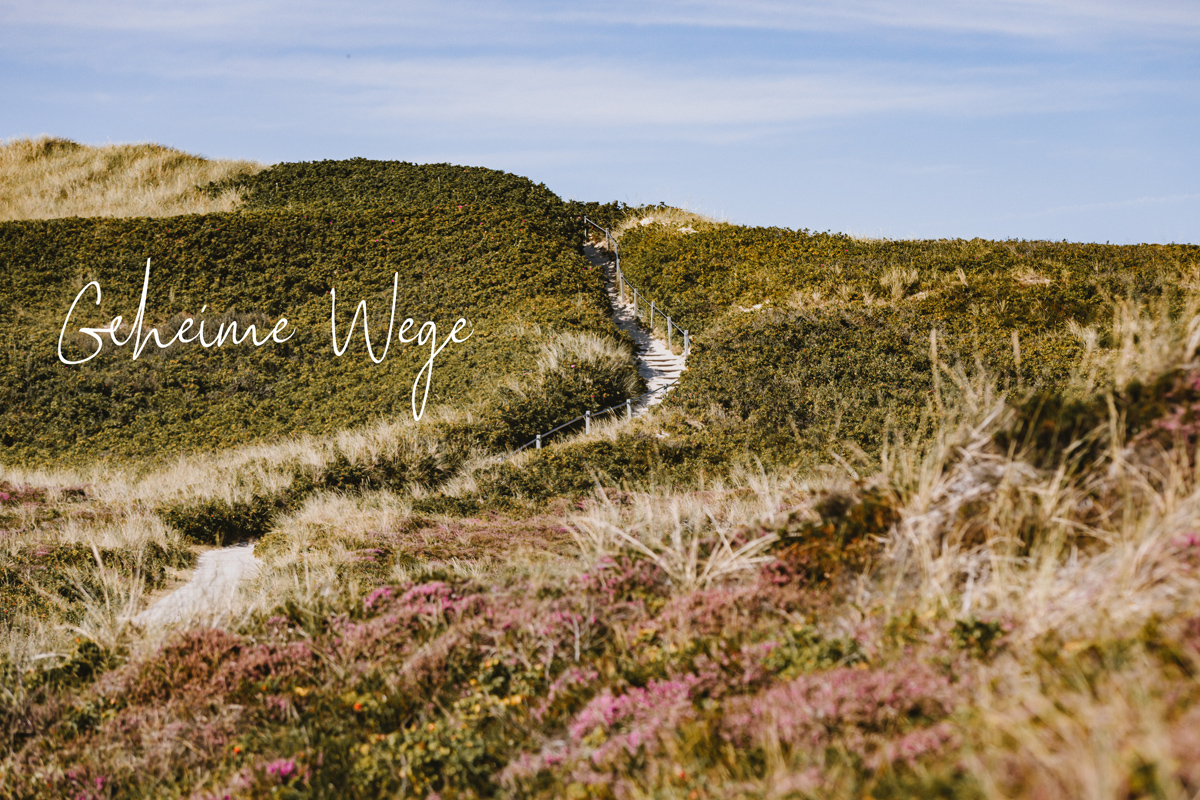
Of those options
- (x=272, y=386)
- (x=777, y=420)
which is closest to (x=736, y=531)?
(x=777, y=420)

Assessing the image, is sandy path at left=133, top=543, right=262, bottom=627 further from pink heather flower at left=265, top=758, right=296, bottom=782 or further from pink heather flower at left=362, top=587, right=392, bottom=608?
pink heather flower at left=265, top=758, right=296, bottom=782

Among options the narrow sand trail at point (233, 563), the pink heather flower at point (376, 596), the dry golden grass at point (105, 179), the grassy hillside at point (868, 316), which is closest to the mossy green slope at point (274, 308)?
the narrow sand trail at point (233, 563)

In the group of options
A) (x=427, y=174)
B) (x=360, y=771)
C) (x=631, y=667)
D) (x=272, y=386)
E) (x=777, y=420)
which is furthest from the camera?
(x=427, y=174)

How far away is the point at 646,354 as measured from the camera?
2267 cm

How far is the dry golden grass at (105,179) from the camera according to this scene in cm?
3475

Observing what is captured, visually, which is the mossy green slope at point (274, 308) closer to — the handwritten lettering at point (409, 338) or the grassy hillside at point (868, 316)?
the handwritten lettering at point (409, 338)

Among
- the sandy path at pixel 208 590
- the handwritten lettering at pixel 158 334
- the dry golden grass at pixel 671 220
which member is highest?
the dry golden grass at pixel 671 220

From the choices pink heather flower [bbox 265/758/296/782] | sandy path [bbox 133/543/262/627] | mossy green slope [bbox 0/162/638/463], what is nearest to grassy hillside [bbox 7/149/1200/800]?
pink heather flower [bbox 265/758/296/782]

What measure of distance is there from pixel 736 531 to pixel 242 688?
371 cm

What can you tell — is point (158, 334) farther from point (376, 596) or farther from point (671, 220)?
point (376, 596)

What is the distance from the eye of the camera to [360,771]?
4312mm

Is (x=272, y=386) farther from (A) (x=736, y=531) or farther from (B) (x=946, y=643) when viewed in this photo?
(B) (x=946, y=643)

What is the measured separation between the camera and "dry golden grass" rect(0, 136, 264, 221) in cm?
3475

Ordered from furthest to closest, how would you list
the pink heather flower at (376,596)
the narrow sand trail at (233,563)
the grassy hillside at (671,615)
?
the narrow sand trail at (233,563)
the pink heather flower at (376,596)
the grassy hillside at (671,615)
